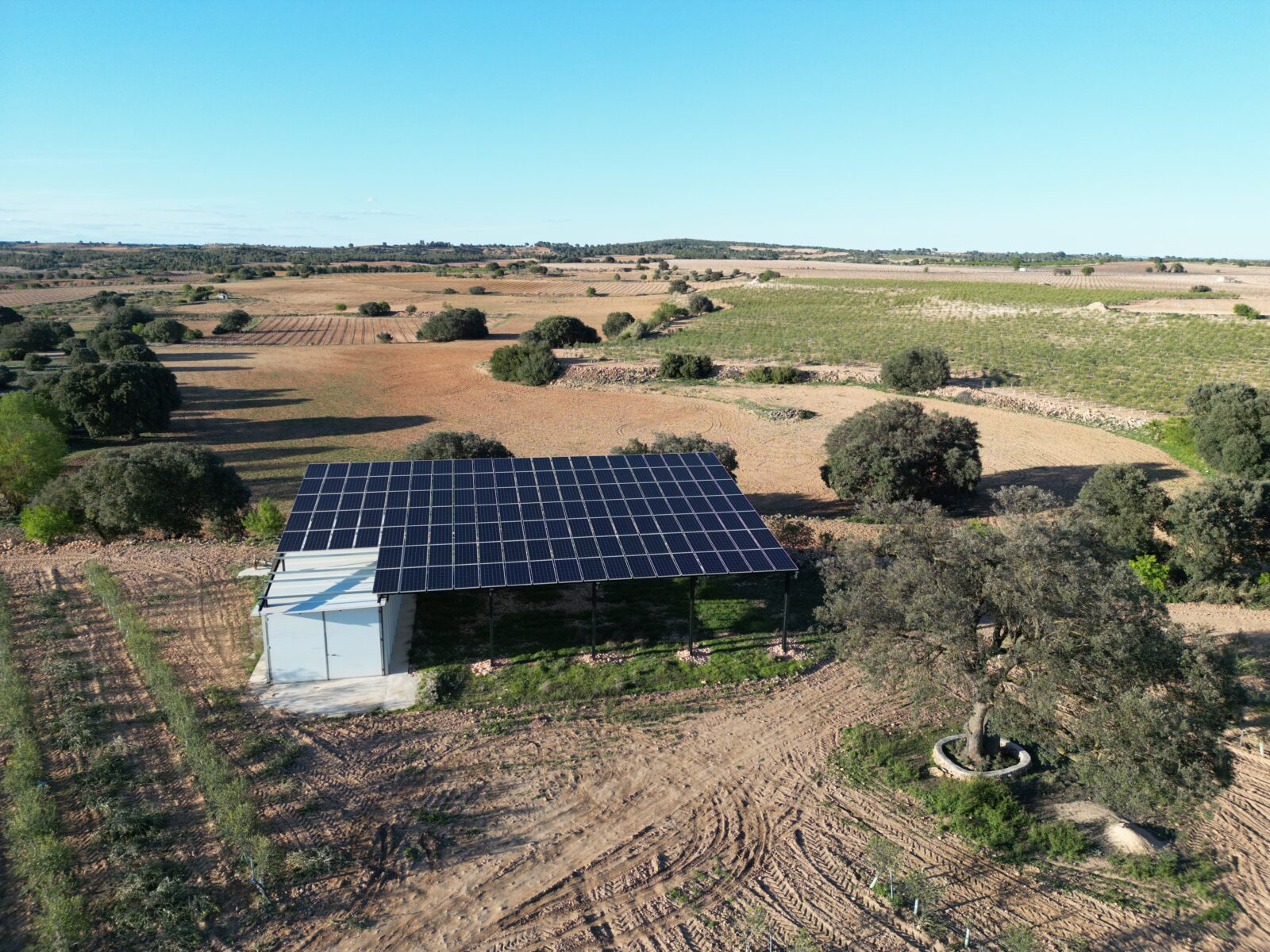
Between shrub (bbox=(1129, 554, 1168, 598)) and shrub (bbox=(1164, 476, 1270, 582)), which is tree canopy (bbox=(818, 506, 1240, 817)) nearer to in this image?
shrub (bbox=(1129, 554, 1168, 598))

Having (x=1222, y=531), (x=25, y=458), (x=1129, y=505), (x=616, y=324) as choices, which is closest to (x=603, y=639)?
(x=1222, y=531)

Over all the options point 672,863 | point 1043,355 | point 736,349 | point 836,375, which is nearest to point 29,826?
point 672,863

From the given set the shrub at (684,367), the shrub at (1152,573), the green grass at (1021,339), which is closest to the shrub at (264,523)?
the shrub at (1152,573)

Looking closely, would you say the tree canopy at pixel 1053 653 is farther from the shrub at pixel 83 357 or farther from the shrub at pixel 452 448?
the shrub at pixel 83 357

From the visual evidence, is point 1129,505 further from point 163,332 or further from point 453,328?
point 163,332

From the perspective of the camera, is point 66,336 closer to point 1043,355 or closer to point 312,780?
point 312,780
